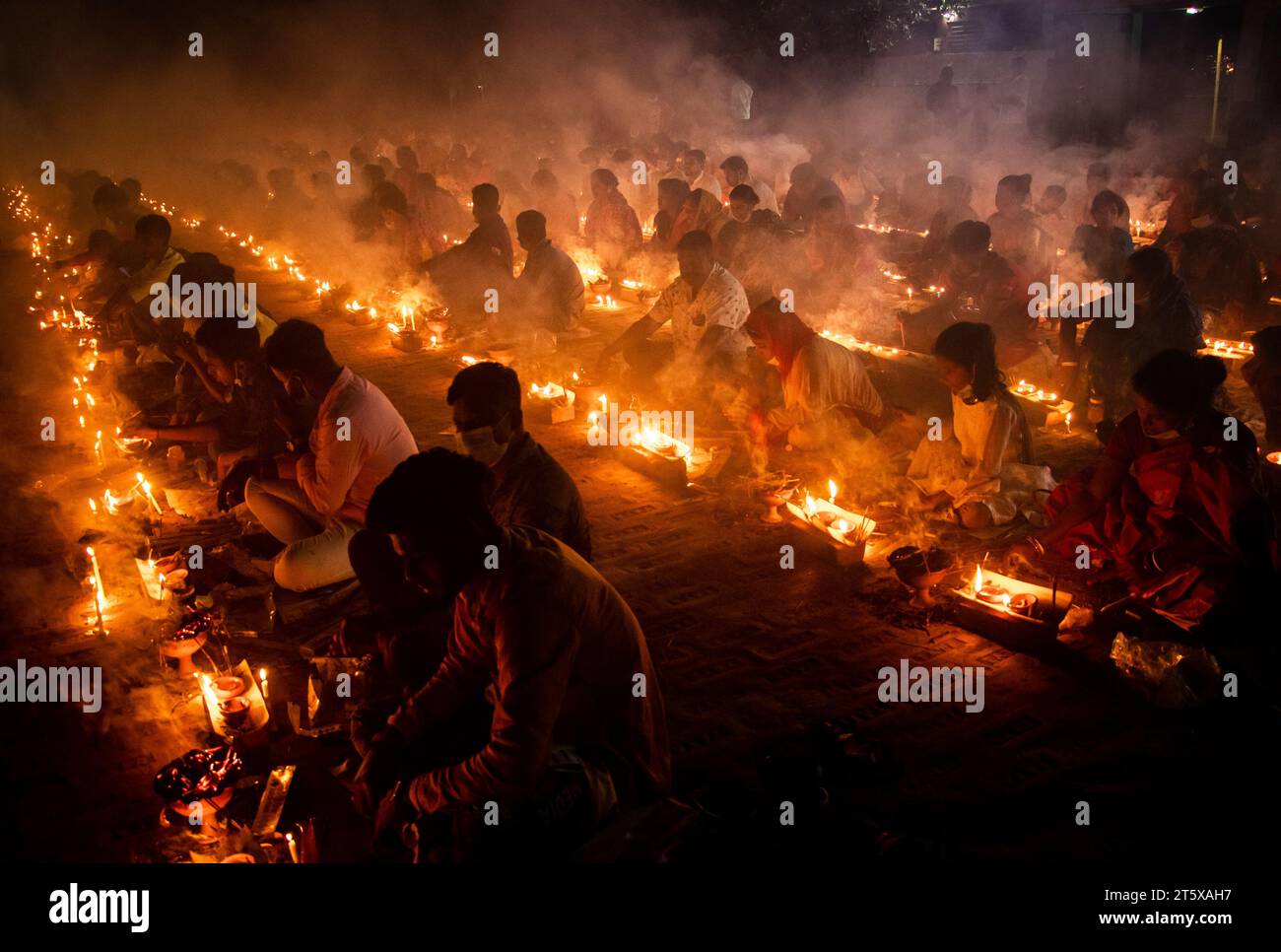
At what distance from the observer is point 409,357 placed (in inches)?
430

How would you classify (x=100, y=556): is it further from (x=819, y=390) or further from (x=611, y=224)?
(x=611, y=224)

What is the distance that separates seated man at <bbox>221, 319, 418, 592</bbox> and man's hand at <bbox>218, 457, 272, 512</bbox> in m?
0.33

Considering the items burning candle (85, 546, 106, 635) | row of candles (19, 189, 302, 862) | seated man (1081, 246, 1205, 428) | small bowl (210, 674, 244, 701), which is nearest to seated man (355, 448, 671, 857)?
A: row of candles (19, 189, 302, 862)

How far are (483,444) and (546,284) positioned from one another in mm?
7246

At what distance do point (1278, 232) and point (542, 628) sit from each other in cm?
1568

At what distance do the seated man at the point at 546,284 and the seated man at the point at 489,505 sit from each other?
7051 millimetres

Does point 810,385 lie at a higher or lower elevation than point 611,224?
lower

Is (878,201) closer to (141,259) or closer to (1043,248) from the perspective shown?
(1043,248)

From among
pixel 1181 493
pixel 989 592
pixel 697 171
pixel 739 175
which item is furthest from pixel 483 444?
pixel 697 171

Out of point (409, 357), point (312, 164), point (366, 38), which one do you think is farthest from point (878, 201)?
point (366, 38)

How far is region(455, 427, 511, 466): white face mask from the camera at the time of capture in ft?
14.9

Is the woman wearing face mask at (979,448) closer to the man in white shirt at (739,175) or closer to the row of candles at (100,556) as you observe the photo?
the row of candles at (100,556)

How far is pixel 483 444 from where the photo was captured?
4.57 metres

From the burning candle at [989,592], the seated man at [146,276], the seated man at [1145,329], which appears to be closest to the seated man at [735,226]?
the seated man at [1145,329]
